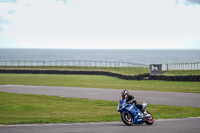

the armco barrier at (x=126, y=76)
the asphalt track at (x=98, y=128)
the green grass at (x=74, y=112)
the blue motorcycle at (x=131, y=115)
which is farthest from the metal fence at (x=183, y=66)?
the asphalt track at (x=98, y=128)

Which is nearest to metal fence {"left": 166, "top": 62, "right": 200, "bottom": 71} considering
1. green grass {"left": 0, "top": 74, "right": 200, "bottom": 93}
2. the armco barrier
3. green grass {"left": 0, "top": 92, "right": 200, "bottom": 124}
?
the armco barrier

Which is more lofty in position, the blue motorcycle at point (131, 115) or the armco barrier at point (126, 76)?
the armco barrier at point (126, 76)

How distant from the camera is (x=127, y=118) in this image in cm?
1364

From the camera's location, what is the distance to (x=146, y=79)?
151 feet

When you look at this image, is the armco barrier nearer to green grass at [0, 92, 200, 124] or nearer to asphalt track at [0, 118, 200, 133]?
green grass at [0, 92, 200, 124]

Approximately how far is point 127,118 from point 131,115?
196 millimetres

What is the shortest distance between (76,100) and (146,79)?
22277 millimetres

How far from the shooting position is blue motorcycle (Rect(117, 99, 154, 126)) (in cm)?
1341

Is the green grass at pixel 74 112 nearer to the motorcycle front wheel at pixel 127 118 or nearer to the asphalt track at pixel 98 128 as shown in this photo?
the asphalt track at pixel 98 128

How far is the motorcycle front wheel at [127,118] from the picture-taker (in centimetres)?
1349

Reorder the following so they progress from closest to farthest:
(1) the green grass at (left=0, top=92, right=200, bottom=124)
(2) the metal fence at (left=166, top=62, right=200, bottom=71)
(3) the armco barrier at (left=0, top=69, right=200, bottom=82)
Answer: (1) the green grass at (left=0, top=92, right=200, bottom=124), (3) the armco barrier at (left=0, top=69, right=200, bottom=82), (2) the metal fence at (left=166, top=62, right=200, bottom=71)

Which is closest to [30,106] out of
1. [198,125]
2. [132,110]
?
[132,110]

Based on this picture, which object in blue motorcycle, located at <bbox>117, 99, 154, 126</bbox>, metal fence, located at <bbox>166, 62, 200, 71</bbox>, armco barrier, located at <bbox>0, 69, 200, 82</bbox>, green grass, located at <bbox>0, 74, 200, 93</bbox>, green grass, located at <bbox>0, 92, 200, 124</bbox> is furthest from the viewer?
metal fence, located at <bbox>166, 62, 200, 71</bbox>

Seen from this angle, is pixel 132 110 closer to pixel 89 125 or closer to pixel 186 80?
pixel 89 125
